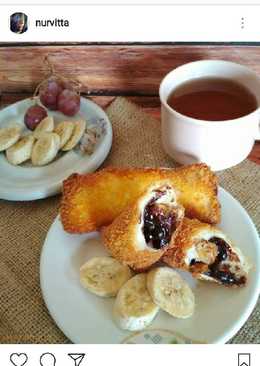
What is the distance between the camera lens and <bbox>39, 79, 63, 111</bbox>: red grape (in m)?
0.75

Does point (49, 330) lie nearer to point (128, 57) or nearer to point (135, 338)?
point (135, 338)

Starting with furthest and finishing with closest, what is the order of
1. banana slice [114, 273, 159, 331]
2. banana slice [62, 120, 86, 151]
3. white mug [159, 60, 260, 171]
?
banana slice [62, 120, 86, 151]
white mug [159, 60, 260, 171]
banana slice [114, 273, 159, 331]

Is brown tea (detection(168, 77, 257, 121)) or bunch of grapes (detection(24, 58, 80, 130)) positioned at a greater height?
brown tea (detection(168, 77, 257, 121))

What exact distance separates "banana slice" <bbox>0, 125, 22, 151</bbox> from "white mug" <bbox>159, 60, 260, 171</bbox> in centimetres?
23

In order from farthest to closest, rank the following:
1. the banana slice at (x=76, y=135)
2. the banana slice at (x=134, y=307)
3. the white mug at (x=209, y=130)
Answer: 1. the banana slice at (x=76, y=135)
2. the white mug at (x=209, y=130)
3. the banana slice at (x=134, y=307)

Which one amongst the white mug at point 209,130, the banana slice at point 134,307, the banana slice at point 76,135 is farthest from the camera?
the banana slice at point 76,135

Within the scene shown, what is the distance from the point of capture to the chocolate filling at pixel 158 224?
467 millimetres

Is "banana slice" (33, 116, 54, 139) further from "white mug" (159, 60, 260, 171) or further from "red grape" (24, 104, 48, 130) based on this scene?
"white mug" (159, 60, 260, 171)
